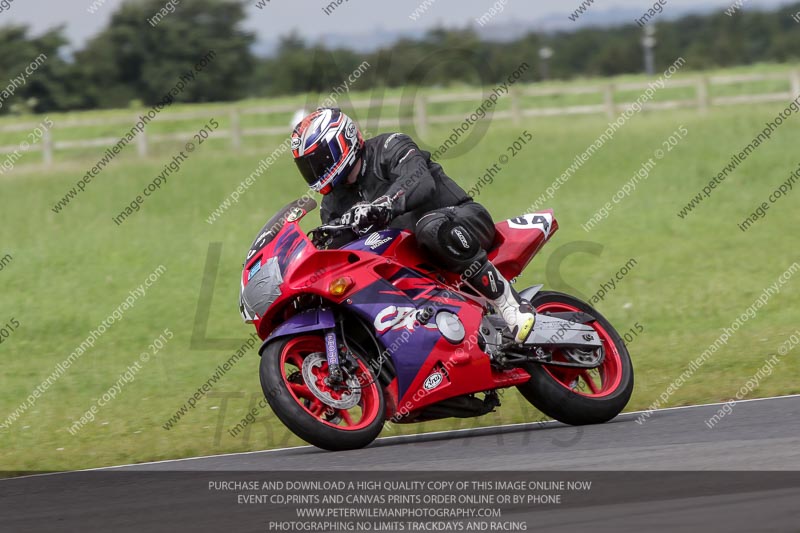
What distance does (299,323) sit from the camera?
692 cm

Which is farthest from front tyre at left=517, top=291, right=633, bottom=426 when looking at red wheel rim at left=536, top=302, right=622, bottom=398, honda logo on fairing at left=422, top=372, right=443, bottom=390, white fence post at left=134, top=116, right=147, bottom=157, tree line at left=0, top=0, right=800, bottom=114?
tree line at left=0, top=0, right=800, bottom=114

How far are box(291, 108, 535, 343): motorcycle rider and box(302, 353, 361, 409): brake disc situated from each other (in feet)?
2.64

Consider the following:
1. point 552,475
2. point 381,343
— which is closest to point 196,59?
point 381,343

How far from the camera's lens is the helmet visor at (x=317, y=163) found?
23.8ft

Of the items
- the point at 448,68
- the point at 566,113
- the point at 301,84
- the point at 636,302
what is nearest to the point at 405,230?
the point at 636,302

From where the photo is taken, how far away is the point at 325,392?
685 cm

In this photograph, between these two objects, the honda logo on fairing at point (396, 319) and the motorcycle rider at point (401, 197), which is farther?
the motorcycle rider at point (401, 197)

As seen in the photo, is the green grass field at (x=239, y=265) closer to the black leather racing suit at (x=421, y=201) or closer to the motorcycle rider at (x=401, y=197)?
the motorcycle rider at (x=401, y=197)

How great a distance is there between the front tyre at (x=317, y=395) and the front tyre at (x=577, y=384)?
1.07 m

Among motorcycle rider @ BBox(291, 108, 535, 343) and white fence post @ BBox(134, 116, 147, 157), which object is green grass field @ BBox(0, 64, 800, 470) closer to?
white fence post @ BBox(134, 116, 147, 157)

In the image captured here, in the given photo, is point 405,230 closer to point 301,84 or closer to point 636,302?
point 636,302

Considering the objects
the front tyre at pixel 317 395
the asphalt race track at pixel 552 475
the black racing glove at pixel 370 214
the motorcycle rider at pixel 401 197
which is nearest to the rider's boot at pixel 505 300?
the motorcycle rider at pixel 401 197

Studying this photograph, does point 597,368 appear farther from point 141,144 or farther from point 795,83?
point 795,83

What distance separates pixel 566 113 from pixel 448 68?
27.2 metres
